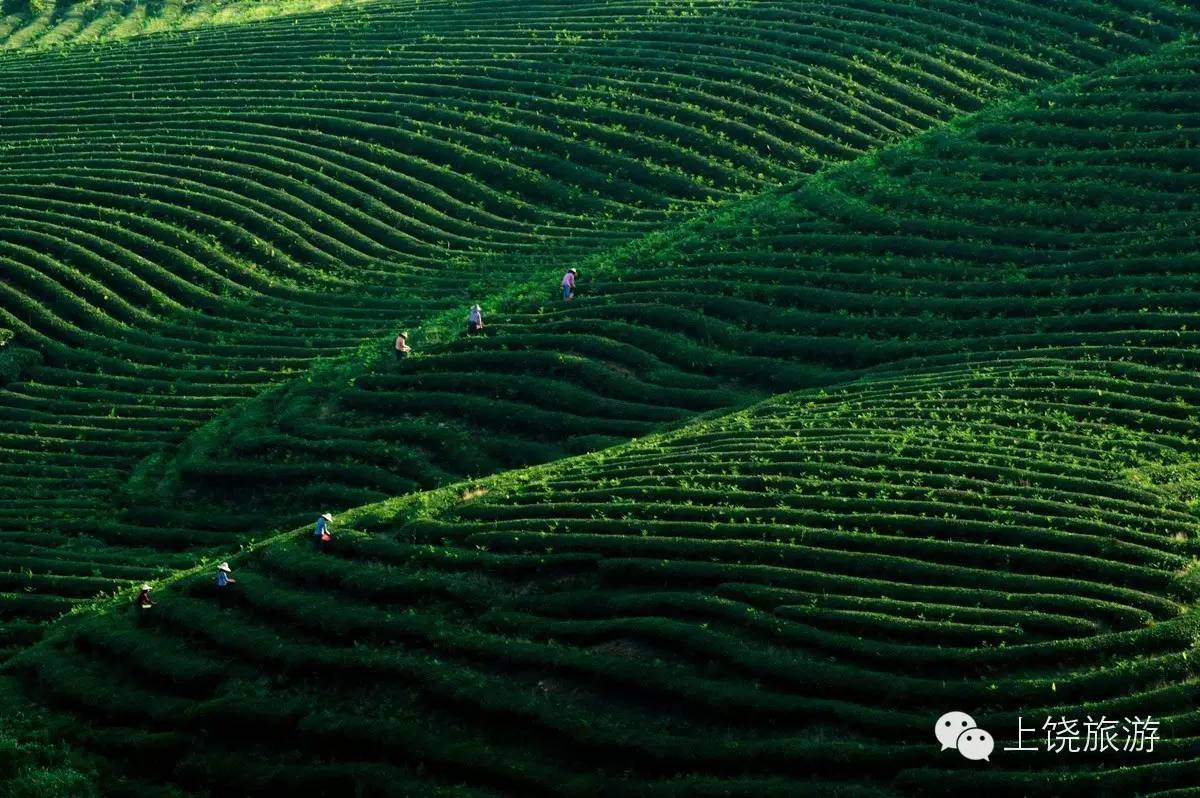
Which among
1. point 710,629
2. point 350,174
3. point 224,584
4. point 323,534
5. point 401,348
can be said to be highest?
point 350,174

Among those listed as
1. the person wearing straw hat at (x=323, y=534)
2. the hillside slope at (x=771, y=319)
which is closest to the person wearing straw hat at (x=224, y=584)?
the person wearing straw hat at (x=323, y=534)

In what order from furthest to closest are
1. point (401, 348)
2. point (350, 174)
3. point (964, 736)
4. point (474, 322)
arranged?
point (350, 174), point (474, 322), point (401, 348), point (964, 736)

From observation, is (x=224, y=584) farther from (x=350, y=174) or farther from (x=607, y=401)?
(x=350, y=174)

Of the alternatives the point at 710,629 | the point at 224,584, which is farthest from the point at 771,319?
the point at 224,584

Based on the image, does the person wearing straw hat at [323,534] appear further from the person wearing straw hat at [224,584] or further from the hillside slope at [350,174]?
the hillside slope at [350,174]

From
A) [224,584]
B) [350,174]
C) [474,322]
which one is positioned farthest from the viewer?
[350,174]

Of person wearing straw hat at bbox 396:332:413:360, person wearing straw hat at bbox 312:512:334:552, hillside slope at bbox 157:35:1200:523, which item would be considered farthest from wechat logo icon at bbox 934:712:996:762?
person wearing straw hat at bbox 396:332:413:360

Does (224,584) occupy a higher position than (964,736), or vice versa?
(224,584)
